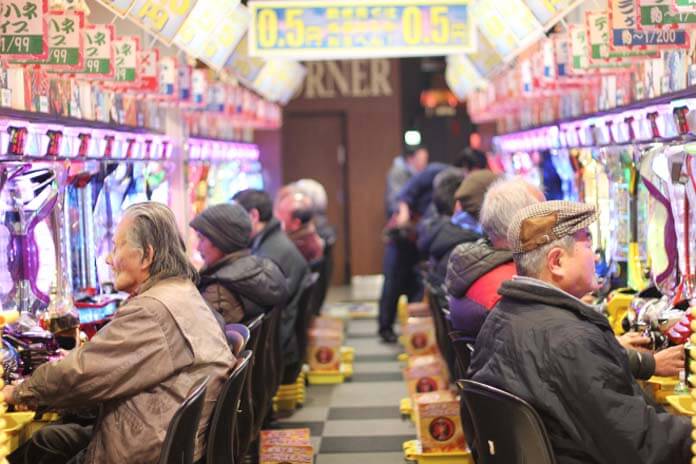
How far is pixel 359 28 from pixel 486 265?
4.12 meters

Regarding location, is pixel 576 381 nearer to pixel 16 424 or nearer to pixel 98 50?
pixel 16 424

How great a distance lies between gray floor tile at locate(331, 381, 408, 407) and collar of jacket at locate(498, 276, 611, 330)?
431 centimetres

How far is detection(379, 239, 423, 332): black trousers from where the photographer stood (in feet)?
32.6

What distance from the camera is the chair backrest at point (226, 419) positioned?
11.1 feet

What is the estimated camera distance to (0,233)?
13.7ft

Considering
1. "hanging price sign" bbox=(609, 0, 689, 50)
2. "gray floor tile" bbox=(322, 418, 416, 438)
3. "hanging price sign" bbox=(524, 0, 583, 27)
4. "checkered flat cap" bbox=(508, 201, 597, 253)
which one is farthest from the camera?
"gray floor tile" bbox=(322, 418, 416, 438)

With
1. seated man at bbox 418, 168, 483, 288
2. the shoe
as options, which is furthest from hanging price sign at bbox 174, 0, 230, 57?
the shoe

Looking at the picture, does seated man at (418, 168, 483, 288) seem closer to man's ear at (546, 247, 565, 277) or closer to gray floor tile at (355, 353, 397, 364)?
gray floor tile at (355, 353, 397, 364)

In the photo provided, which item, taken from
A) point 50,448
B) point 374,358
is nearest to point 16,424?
point 50,448

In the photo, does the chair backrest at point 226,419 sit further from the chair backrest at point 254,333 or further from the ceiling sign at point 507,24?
the ceiling sign at point 507,24

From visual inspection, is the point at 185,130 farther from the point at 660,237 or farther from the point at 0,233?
the point at 660,237

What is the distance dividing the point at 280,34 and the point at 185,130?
3.31 feet

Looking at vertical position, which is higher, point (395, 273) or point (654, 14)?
point (654, 14)

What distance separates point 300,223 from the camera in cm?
841
